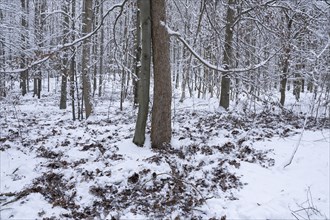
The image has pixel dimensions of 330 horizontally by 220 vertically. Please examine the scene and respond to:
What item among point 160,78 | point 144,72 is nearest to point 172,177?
point 160,78

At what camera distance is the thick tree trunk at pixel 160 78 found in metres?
5.68

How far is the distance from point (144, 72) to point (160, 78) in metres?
0.37

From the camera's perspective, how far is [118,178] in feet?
15.2

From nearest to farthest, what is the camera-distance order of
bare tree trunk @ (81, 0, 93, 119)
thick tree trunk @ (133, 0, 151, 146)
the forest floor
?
the forest floor < thick tree trunk @ (133, 0, 151, 146) < bare tree trunk @ (81, 0, 93, 119)

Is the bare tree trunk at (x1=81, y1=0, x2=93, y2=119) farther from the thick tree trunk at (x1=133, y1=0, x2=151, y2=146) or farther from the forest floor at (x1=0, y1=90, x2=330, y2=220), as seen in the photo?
the thick tree trunk at (x1=133, y1=0, x2=151, y2=146)

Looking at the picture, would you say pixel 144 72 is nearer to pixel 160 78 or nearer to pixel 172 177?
pixel 160 78

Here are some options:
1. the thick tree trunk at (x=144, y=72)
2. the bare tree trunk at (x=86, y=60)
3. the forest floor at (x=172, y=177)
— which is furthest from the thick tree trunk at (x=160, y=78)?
the bare tree trunk at (x=86, y=60)

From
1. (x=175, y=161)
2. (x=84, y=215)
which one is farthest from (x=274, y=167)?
(x=84, y=215)

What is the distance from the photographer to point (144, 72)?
5727 mm

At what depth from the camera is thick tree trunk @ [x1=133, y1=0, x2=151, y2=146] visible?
5.59 m

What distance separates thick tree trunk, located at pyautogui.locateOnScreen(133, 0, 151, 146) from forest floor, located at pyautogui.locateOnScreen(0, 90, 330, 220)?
0.39 metres

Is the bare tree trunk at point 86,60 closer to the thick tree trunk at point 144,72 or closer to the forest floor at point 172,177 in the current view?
the forest floor at point 172,177

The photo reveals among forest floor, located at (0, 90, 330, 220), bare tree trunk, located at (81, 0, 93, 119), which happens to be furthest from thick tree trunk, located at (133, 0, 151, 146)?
bare tree trunk, located at (81, 0, 93, 119)

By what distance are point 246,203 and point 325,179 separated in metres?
1.74
